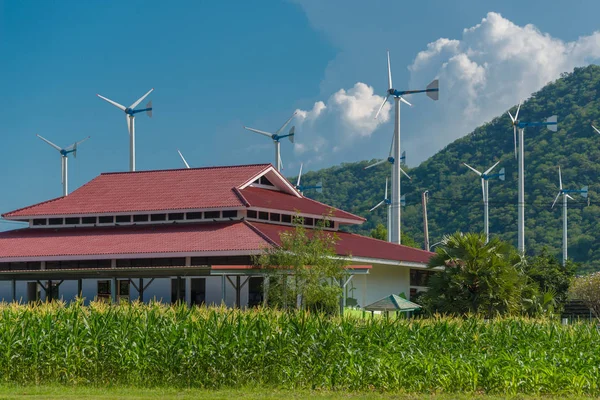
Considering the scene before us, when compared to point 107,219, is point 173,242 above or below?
below

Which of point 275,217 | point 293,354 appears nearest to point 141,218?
point 275,217

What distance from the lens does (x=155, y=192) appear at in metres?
60.5

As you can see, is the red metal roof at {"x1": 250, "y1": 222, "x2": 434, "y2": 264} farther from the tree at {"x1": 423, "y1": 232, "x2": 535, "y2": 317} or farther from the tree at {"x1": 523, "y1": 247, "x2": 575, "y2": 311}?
the tree at {"x1": 523, "y1": 247, "x2": 575, "y2": 311}

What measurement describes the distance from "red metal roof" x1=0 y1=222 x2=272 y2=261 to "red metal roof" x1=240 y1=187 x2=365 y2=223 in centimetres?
303

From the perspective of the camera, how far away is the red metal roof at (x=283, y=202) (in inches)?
2215

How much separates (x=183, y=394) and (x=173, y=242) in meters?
26.8

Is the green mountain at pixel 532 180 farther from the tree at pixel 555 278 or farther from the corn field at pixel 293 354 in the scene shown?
the corn field at pixel 293 354

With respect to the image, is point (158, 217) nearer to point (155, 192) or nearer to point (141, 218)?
point (141, 218)

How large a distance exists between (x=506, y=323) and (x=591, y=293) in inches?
1415

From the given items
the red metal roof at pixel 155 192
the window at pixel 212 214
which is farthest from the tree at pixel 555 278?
the window at pixel 212 214

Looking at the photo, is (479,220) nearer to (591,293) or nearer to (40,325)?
(591,293)

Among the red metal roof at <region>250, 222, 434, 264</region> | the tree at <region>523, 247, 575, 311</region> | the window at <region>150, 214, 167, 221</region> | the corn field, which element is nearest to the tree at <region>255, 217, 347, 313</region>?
the red metal roof at <region>250, 222, 434, 264</region>

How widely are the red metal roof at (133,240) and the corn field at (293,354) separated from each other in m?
18.9

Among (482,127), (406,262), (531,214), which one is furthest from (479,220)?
(406,262)
